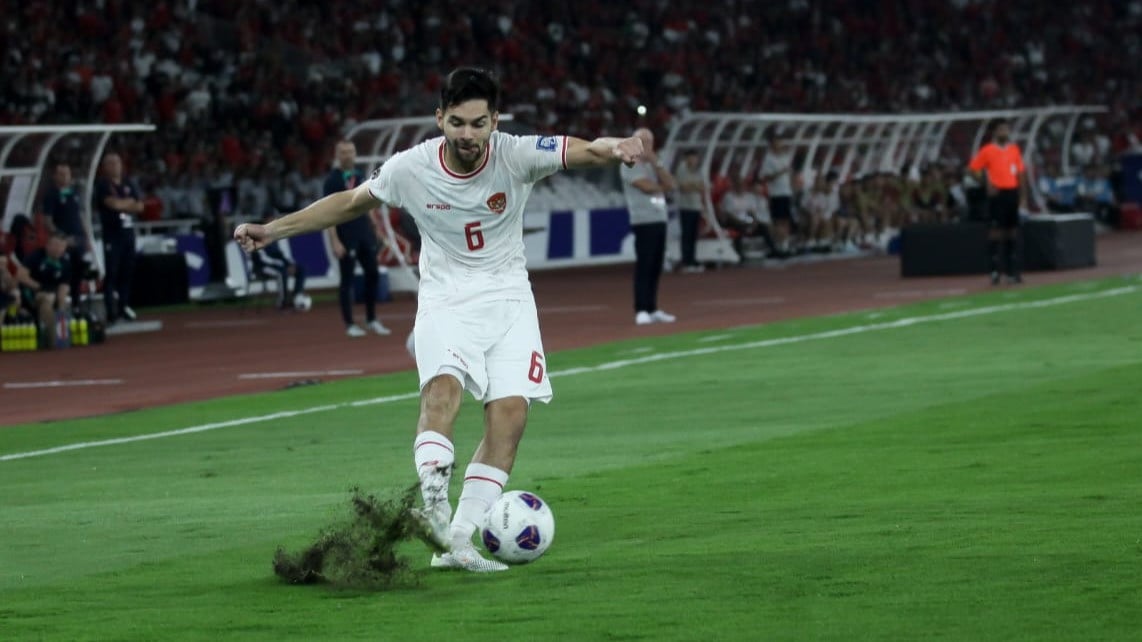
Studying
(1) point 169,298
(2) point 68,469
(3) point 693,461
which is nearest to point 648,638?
(3) point 693,461

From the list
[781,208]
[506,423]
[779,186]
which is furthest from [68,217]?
[506,423]

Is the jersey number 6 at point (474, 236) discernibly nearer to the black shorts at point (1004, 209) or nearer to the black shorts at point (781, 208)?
the black shorts at point (1004, 209)

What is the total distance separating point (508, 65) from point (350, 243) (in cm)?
2027

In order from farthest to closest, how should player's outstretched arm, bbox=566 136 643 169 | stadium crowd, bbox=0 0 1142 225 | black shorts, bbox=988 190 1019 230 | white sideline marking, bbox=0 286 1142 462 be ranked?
stadium crowd, bbox=0 0 1142 225
black shorts, bbox=988 190 1019 230
white sideline marking, bbox=0 286 1142 462
player's outstretched arm, bbox=566 136 643 169

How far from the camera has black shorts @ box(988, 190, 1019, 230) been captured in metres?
27.9

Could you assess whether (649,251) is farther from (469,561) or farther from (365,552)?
(365,552)

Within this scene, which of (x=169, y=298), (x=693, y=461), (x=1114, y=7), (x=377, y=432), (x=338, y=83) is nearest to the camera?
(x=693, y=461)

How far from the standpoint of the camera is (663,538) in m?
8.90

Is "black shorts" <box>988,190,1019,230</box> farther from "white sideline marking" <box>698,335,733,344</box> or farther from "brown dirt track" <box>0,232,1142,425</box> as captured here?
"white sideline marking" <box>698,335,733,344</box>

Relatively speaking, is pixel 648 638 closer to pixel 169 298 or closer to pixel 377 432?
pixel 377 432

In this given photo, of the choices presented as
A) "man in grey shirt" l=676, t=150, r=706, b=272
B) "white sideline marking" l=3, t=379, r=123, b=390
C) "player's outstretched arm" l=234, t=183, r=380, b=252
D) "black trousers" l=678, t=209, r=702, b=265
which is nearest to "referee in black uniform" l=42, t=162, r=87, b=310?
"white sideline marking" l=3, t=379, r=123, b=390

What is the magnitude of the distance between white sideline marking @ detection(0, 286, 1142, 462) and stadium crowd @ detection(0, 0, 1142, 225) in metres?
11.6

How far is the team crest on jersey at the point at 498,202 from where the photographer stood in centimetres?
838

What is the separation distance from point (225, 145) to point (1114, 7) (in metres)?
40.8
